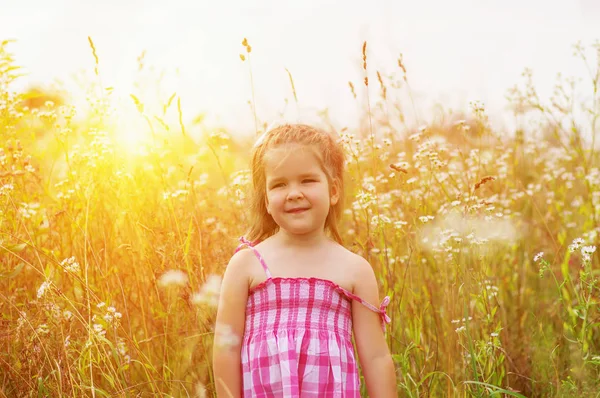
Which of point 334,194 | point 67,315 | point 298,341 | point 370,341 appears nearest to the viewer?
point 298,341

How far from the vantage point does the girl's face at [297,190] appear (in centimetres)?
243

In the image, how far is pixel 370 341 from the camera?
8.10 feet

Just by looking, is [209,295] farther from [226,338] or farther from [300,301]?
[300,301]

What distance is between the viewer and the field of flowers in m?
2.72

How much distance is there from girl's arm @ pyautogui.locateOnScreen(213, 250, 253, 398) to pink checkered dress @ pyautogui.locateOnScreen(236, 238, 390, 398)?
2cm

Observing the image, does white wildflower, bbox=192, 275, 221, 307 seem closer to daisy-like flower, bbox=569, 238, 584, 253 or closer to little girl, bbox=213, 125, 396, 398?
little girl, bbox=213, 125, 396, 398

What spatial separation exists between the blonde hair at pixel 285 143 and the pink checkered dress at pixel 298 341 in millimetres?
247

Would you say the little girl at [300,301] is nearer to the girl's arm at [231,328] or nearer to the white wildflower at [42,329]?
the girl's arm at [231,328]

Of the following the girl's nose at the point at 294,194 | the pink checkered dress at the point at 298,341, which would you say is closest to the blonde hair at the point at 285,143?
the girl's nose at the point at 294,194

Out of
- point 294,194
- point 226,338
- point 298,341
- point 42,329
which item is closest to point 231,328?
point 226,338

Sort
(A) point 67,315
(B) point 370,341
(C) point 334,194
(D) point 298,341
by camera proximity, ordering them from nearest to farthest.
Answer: (D) point 298,341 → (B) point 370,341 → (C) point 334,194 → (A) point 67,315

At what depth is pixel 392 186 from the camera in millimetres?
4602

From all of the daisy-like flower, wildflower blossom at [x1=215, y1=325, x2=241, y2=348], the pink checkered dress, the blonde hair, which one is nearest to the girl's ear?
the blonde hair

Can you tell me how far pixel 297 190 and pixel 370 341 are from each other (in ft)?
1.86
